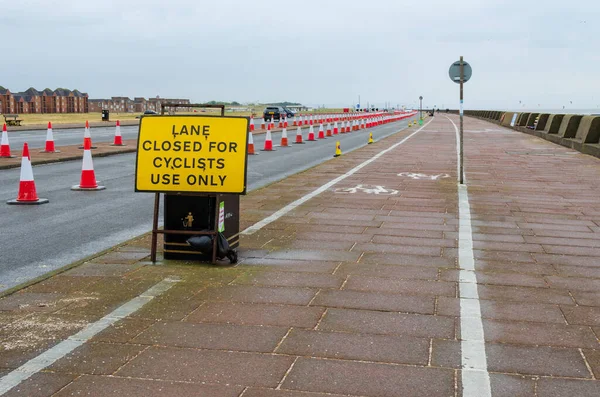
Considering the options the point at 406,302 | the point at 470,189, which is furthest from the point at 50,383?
the point at 470,189

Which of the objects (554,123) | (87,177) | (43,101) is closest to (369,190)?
(87,177)

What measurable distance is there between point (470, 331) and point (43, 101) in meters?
178

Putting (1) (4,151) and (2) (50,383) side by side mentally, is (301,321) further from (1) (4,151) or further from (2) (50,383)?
(1) (4,151)

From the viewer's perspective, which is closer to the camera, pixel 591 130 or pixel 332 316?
pixel 332 316

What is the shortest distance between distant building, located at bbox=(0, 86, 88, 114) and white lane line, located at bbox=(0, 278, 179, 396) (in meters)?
153

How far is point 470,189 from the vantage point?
12828mm

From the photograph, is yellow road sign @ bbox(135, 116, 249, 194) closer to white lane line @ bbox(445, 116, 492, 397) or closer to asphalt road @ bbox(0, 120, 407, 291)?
asphalt road @ bbox(0, 120, 407, 291)

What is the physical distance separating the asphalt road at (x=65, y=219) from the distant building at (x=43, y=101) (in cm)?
14323

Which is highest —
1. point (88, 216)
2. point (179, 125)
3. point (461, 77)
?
point (461, 77)

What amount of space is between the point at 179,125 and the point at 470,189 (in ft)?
24.2

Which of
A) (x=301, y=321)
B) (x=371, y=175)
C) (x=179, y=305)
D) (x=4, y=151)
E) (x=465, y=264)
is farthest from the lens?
(x=4, y=151)

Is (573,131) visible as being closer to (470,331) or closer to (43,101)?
(470,331)

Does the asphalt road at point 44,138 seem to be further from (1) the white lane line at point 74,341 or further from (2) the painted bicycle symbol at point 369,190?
(1) the white lane line at point 74,341

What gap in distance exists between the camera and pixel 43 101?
169250 mm
